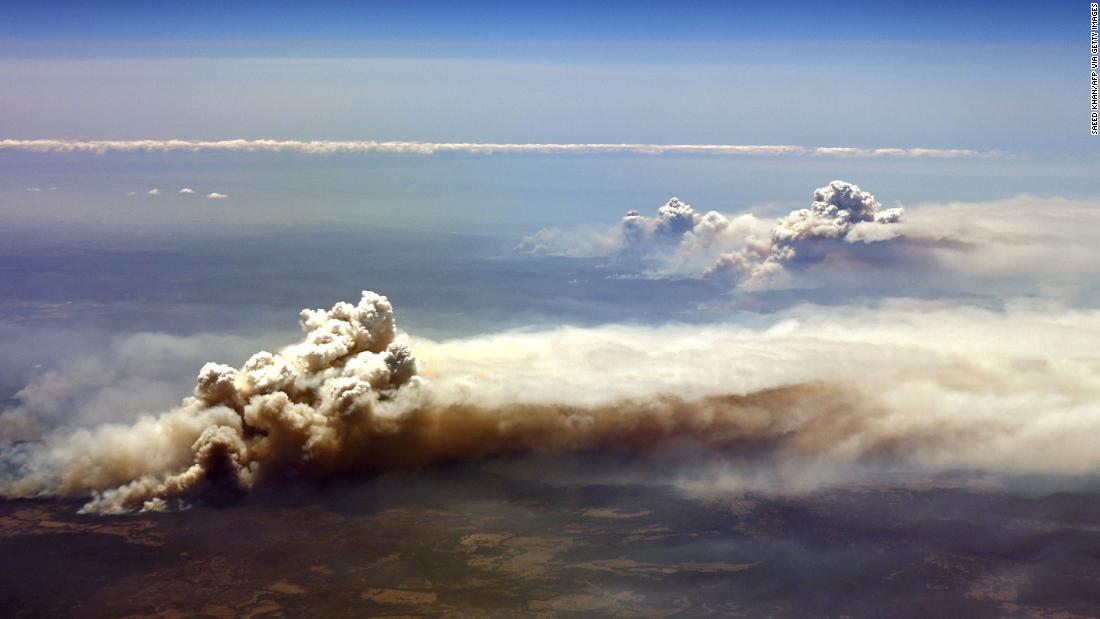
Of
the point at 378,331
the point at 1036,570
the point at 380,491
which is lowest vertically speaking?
the point at 1036,570

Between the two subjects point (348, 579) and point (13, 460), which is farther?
point (13, 460)

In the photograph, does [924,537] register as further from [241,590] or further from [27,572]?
[27,572]

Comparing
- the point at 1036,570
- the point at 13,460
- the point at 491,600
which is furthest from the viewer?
the point at 13,460

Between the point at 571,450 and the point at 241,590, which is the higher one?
the point at 571,450

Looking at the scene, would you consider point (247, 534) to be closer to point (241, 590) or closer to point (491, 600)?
point (241, 590)

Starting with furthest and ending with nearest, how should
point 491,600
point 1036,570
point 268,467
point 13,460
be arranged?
1. point 13,460
2. point 268,467
3. point 1036,570
4. point 491,600

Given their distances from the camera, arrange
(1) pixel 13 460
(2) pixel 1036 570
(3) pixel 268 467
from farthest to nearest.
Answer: (1) pixel 13 460 → (3) pixel 268 467 → (2) pixel 1036 570

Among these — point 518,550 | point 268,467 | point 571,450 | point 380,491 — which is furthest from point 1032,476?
point 268,467

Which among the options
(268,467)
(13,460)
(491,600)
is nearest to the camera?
(491,600)

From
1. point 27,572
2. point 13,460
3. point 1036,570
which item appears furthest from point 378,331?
point 1036,570
